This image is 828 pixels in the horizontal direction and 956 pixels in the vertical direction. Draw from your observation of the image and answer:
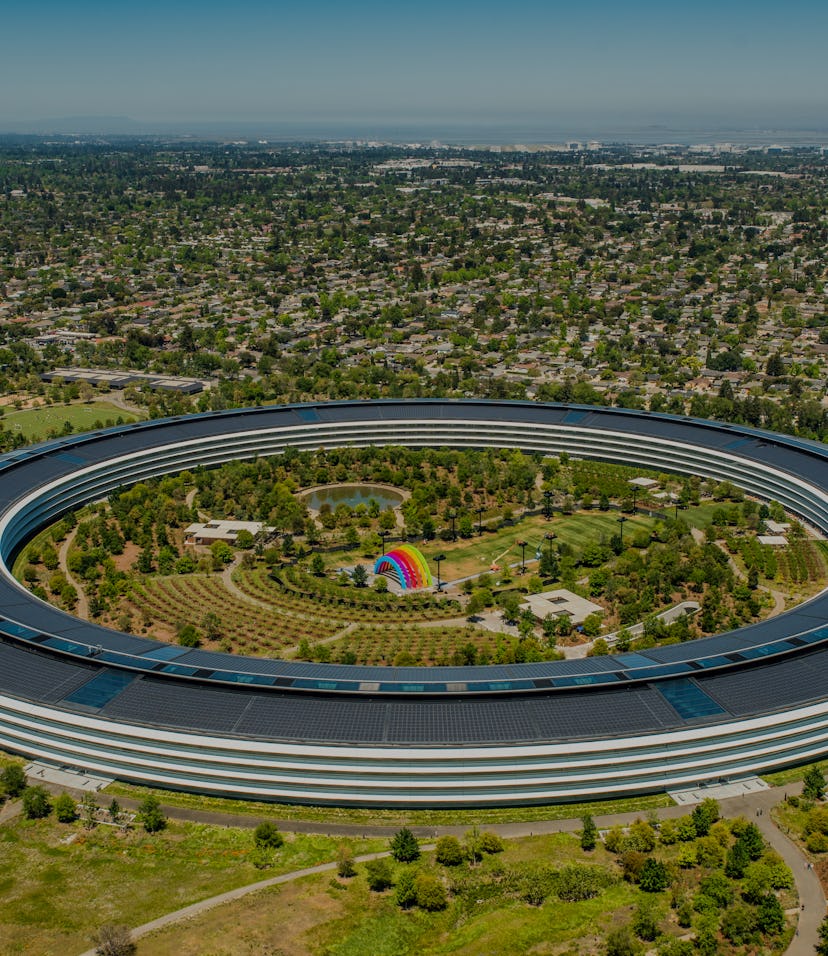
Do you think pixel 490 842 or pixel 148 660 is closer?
pixel 490 842

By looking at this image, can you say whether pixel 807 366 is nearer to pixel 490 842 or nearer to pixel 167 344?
pixel 167 344

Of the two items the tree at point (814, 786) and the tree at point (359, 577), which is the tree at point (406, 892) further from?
the tree at point (359, 577)

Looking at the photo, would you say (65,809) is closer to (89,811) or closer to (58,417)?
(89,811)

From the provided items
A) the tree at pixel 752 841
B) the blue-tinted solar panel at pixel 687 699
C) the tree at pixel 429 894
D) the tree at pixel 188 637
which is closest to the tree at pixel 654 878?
the tree at pixel 752 841

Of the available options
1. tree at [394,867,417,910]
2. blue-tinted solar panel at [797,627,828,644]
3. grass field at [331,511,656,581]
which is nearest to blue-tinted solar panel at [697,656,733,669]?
blue-tinted solar panel at [797,627,828,644]

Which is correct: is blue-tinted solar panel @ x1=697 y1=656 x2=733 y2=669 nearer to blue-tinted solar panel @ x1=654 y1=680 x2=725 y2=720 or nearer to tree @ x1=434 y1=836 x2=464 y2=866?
blue-tinted solar panel @ x1=654 y1=680 x2=725 y2=720

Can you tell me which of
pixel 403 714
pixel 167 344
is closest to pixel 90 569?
pixel 403 714
